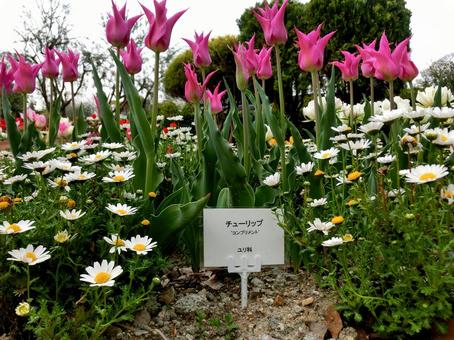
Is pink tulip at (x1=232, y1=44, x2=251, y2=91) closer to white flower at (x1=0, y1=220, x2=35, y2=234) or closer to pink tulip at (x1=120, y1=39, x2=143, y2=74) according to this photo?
pink tulip at (x1=120, y1=39, x2=143, y2=74)

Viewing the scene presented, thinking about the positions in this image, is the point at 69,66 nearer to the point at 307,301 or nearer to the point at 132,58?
the point at 132,58

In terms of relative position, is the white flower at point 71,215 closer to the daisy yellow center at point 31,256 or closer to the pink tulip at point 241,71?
the daisy yellow center at point 31,256

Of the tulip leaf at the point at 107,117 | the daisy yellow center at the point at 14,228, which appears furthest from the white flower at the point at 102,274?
the tulip leaf at the point at 107,117

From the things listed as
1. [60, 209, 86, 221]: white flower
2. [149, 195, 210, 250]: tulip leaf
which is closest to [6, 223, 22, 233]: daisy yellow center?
[60, 209, 86, 221]: white flower

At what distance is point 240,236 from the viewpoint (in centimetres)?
170

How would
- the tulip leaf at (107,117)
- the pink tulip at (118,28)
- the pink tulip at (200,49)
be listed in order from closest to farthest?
the pink tulip at (118,28)
the pink tulip at (200,49)
the tulip leaf at (107,117)

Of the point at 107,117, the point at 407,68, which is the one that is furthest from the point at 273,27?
the point at 107,117

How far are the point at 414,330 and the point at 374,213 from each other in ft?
1.15

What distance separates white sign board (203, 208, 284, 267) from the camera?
65.9 inches

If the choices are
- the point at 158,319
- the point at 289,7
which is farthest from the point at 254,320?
the point at 289,7

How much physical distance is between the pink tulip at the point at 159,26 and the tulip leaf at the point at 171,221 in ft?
2.08

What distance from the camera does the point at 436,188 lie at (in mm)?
1424

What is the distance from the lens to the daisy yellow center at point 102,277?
128cm

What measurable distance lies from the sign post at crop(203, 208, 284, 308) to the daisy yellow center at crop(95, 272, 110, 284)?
454 millimetres
